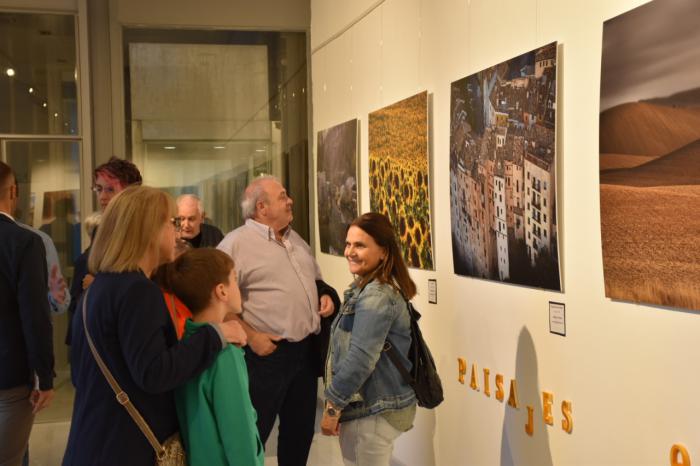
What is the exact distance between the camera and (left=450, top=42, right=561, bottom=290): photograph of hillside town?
364 centimetres

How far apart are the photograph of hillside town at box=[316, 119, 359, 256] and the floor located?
1.58m

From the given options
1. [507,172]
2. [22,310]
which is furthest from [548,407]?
[22,310]

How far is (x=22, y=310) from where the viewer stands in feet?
13.0

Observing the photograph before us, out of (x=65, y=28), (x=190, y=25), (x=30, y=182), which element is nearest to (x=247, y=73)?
(x=190, y=25)

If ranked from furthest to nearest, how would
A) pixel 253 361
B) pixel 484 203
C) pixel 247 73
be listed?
pixel 247 73
pixel 253 361
pixel 484 203

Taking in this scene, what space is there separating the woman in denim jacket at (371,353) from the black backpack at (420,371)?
28 millimetres

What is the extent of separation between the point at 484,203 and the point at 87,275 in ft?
7.41

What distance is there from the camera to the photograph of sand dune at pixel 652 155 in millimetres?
2729

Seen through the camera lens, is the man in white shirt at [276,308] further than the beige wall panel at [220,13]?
No

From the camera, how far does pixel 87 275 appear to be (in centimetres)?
485

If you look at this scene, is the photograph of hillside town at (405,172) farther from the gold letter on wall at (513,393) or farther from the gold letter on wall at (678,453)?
the gold letter on wall at (678,453)

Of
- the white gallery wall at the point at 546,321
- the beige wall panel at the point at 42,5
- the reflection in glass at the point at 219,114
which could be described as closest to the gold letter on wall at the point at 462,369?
the white gallery wall at the point at 546,321

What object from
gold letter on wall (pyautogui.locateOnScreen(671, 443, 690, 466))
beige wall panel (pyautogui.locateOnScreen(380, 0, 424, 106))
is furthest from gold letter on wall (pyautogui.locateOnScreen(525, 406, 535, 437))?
beige wall panel (pyautogui.locateOnScreen(380, 0, 424, 106))

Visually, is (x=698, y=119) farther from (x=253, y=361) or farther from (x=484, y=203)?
(x=253, y=361)
